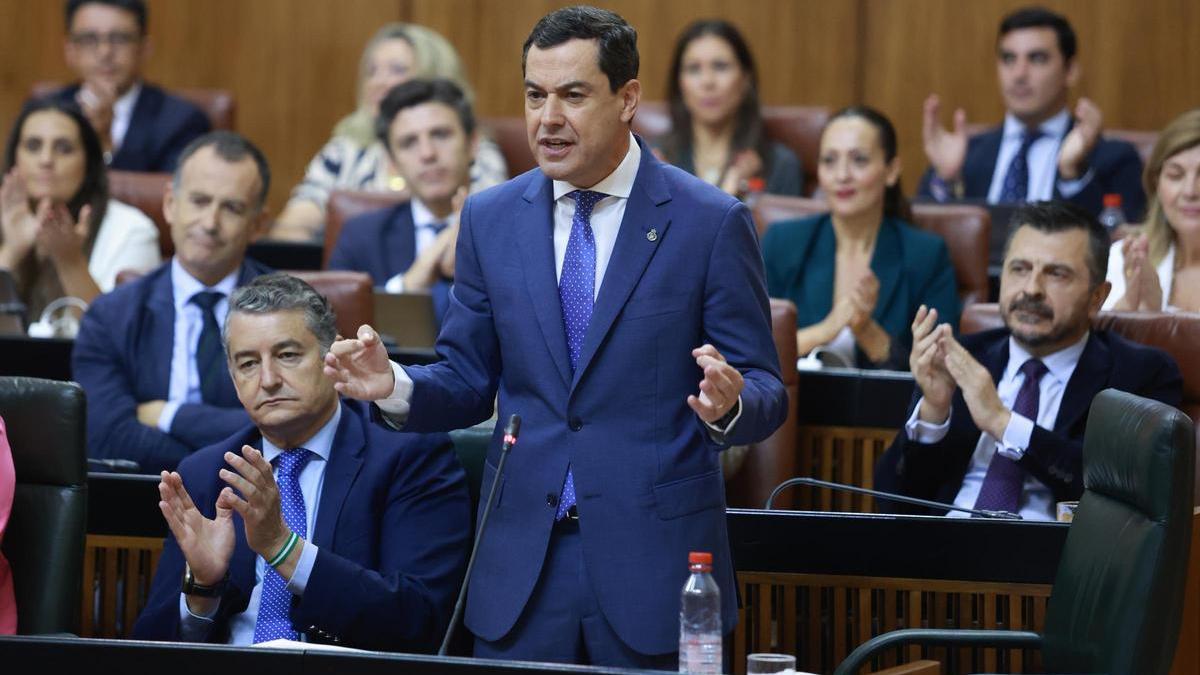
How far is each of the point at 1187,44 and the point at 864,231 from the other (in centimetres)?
233

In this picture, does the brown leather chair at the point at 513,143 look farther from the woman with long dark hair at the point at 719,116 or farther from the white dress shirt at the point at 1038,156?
the white dress shirt at the point at 1038,156

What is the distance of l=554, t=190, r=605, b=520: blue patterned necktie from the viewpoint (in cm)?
214

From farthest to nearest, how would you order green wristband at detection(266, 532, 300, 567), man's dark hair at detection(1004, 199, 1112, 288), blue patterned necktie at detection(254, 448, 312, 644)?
man's dark hair at detection(1004, 199, 1112, 288) < blue patterned necktie at detection(254, 448, 312, 644) < green wristband at detection(266, 532, 300, 567)

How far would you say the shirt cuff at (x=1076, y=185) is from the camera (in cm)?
514

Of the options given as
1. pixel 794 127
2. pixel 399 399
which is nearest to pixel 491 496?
pixel 399 399

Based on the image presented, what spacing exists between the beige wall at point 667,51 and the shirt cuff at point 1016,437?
3421 mm

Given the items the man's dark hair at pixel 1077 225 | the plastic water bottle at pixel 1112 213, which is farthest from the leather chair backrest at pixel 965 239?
→ the man's dark hair at pixel 1077 225

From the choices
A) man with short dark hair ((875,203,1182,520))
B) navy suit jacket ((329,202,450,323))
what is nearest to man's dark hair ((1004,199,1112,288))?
man with short dark hair ((875,203,1182,520))

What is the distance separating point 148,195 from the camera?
17.0 ft

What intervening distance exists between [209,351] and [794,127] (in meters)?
2.65

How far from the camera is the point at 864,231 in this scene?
176 inches

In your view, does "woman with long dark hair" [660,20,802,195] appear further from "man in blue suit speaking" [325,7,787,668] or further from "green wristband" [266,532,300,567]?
"man in blue suit speaking" [325,7,787,668]

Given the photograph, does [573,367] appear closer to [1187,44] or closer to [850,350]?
[850,350]

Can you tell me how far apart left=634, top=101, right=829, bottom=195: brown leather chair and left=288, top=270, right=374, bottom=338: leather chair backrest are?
2.20 m
